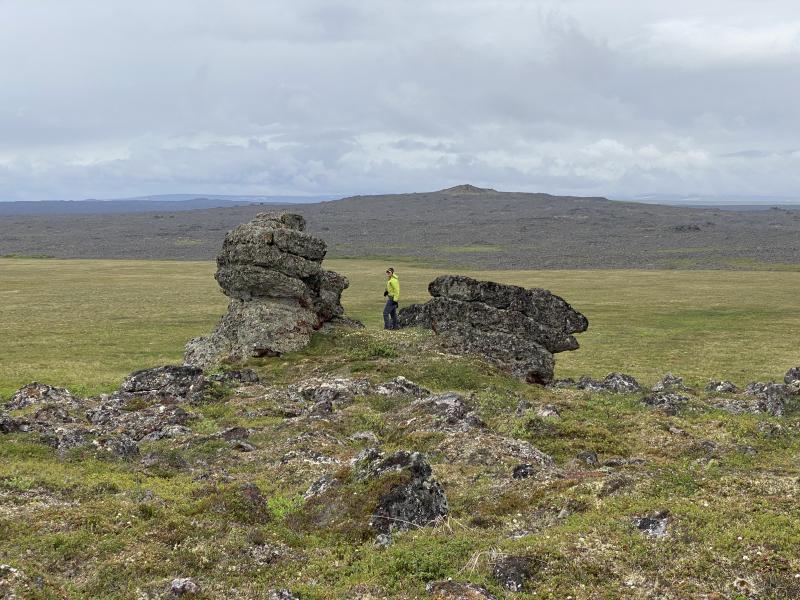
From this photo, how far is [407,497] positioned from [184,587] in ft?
16.0

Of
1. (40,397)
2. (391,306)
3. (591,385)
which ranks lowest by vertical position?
(591,385)

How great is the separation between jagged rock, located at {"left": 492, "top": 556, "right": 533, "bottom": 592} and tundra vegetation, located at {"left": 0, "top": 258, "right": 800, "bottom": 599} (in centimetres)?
3

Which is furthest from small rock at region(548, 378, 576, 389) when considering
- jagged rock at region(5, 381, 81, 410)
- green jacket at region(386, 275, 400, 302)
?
jagged rock at region(5, 381, 81, 410)

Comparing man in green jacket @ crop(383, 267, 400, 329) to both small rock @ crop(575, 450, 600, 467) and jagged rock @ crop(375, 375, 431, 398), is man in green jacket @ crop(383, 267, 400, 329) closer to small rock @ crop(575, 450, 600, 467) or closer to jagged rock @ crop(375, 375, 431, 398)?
jagged rock @ crop(375, 375, 431, 398)

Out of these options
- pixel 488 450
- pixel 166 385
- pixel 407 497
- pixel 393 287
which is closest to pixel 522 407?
pixel 488 450

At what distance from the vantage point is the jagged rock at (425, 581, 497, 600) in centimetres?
1149

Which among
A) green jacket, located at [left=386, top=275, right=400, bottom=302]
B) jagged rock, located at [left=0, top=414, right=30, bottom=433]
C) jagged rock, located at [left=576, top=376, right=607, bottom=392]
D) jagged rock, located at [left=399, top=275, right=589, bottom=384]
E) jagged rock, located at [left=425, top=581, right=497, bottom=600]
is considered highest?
green jacket, located at [left=386, top=275, right=400, bottom=302]

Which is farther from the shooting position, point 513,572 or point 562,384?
point 562,384

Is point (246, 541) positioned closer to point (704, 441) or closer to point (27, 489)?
point (27, 489)

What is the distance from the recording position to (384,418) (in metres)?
25.0

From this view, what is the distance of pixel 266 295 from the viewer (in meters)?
36.5

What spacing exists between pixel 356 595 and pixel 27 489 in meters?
9.56

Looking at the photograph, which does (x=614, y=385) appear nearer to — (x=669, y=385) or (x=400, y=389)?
(x=669, y=385)

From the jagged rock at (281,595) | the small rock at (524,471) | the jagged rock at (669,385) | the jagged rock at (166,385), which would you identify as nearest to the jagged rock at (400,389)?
the jagged rock at (166,385)
